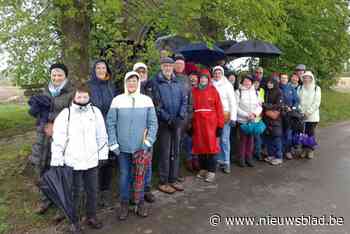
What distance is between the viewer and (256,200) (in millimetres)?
5234

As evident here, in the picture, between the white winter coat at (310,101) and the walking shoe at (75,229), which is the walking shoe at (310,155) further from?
the walking shoe at (75,229)

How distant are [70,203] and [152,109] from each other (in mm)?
1539

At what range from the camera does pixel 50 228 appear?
4.29 meters

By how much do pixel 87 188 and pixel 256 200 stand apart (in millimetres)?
2488

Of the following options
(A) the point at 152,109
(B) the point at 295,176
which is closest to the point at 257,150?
(B) the point at 295,176

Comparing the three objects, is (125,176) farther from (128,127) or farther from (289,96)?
(289,96)

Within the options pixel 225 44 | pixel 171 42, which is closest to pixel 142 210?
pixel 171 42

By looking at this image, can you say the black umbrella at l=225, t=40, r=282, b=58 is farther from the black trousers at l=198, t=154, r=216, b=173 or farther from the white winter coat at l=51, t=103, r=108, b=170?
→ the white winter coat at l=51, t=103, r=108, b=170

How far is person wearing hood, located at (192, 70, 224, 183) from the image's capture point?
5.93 metres

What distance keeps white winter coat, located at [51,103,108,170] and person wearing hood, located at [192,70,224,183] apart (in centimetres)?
229

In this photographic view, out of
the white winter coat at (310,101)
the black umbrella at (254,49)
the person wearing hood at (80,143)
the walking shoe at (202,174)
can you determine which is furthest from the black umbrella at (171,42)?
the white winter coat at (310,101)

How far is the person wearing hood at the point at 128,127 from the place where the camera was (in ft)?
14.7

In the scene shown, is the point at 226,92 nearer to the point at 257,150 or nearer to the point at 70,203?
the point at 257,150

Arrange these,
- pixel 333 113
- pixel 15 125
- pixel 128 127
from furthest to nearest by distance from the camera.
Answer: pixel 333 113 < pixel 15 125 < pixel 128 127
